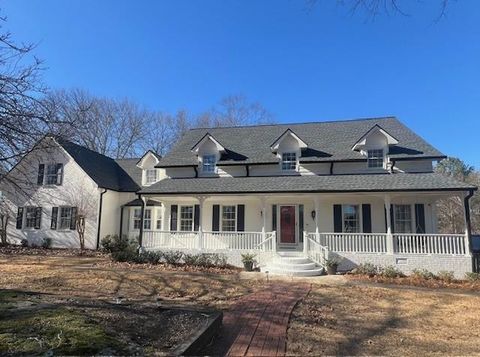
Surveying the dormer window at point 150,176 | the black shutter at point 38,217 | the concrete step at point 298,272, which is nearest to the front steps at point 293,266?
the concrete step at point 298,272

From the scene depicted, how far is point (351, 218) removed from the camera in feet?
53.0

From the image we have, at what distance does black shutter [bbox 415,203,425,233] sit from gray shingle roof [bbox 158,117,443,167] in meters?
2.40

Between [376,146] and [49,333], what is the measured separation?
15.9 m

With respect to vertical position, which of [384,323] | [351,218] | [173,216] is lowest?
[384,323]

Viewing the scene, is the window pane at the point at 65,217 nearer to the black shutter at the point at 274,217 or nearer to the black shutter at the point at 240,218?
the black shutter at the point at 240,218

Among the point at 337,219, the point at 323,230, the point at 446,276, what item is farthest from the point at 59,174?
the point at 446,276

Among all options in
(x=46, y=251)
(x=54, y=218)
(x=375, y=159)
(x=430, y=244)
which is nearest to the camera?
(x=430, y=244)

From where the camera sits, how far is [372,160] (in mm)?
16719

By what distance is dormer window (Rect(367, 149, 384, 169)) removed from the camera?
16.7 m

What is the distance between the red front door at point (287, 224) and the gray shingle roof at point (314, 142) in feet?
8.82

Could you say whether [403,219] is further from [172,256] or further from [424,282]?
[172,256]

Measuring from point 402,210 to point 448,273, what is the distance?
381 centimetres

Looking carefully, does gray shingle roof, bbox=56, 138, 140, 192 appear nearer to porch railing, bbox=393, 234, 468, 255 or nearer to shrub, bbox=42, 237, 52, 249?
shrub, bbox=42, 237, 52, 249

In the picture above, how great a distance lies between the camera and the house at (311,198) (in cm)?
1384
